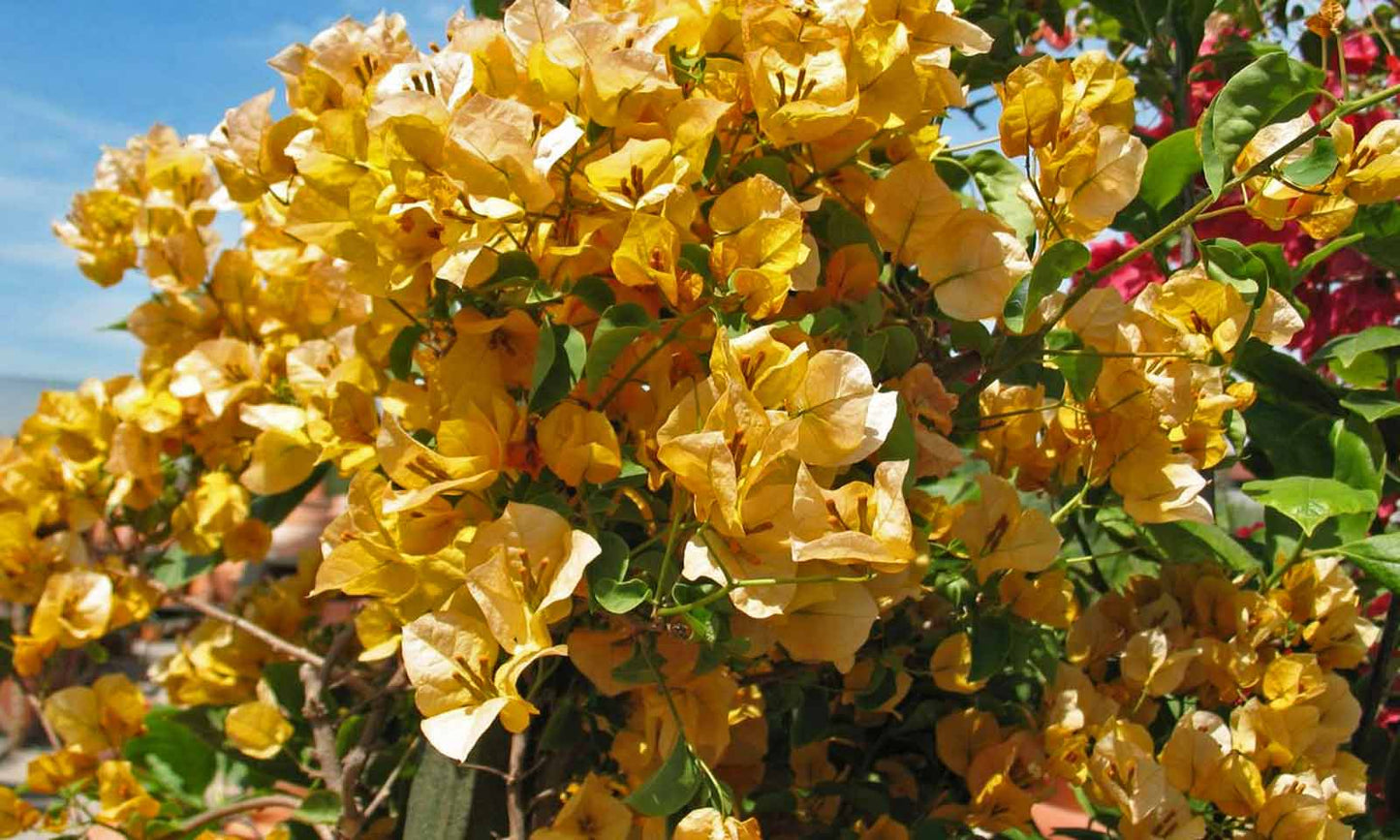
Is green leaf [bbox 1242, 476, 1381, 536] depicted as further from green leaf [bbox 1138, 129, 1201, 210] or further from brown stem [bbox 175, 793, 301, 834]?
brown stem [bbox 175, 793, 301, 834]

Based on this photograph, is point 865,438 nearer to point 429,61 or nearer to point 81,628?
point 429,61

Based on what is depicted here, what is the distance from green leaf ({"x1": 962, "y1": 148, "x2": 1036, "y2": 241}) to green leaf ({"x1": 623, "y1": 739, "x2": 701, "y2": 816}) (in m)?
0.29

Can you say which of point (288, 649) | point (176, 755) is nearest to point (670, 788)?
point (288, 649)

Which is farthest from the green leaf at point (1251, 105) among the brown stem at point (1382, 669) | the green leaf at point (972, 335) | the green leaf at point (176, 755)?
the green leaf at point (176, 755)

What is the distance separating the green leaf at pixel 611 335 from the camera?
1.44ft

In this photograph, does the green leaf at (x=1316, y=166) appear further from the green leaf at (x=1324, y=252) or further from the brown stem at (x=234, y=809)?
the brown stem at (x=234, y=809)

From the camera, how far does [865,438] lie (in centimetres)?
40

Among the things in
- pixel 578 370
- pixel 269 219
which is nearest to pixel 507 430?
pixel 578 370

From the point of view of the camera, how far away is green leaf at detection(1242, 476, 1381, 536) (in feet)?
1.93

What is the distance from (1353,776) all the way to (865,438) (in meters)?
0.46

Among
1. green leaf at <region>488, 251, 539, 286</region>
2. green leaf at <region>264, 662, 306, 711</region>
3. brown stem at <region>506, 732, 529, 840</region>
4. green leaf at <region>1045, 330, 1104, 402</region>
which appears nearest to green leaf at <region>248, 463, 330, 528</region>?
green leaf at <region>264, 662, 306, 711</region>

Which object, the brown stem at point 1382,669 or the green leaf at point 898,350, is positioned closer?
the green leaf at point 898,350

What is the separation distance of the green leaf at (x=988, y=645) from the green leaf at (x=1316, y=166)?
246 millimetres

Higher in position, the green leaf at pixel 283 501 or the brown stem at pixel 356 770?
the green leaf at pixel 283 501
